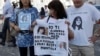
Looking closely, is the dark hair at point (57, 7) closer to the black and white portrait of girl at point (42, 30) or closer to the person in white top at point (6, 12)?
the black and white portrait of girl at point (42, 30)

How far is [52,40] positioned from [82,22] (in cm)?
71

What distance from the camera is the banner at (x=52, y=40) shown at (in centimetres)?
513

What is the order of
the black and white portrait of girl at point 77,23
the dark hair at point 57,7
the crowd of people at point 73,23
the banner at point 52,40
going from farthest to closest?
the black and white portrait of girl at point 77,23 < the crowd of people at point 73,23 < the banner at point 52,40 < the dark hair at point 57,7

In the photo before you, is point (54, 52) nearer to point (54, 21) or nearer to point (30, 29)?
point (54, 21)

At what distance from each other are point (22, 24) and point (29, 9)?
0.87 ft

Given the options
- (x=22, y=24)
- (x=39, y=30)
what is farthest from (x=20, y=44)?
(x=39, y=30)

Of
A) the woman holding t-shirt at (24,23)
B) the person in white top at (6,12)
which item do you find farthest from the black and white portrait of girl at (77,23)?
the person in white top at (6,12)

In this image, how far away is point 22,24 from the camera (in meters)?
6.07

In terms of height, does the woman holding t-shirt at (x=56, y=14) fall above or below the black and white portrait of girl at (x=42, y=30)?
above

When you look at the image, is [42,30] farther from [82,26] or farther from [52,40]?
[82,26]

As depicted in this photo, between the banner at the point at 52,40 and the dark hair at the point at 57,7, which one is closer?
the dark hair at the point at 57,7

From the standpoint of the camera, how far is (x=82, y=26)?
571cm

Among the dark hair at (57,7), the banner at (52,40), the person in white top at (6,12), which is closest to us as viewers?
the dark hair at (57,7)

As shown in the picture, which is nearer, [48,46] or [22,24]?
[48,46]
